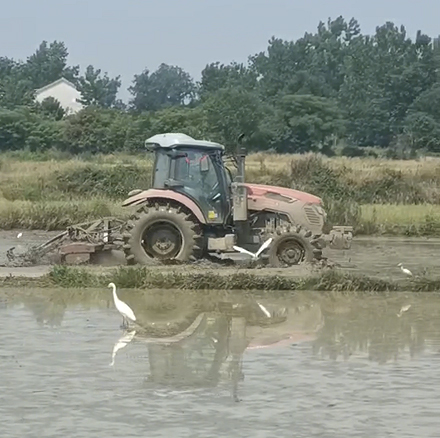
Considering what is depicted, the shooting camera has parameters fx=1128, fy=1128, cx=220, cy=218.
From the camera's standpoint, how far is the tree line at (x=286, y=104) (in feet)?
192

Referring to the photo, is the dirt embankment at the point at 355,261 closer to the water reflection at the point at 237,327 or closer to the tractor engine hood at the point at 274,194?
the water reflection at the point at 237,327

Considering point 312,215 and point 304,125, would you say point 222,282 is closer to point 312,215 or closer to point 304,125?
point 312,215

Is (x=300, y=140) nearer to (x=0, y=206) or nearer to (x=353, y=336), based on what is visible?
(x=0, y=206)

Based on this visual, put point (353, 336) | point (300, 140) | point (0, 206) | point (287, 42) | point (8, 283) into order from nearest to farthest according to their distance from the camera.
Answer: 1. point (353, 336)
2. point (8, 283)
3. point (0, 206)
4. point (300, 140)
5. point (287, 42)

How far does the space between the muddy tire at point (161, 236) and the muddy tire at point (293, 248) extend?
3.84 feet

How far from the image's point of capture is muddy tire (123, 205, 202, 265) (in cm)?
1664

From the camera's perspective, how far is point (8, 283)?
14805 mm

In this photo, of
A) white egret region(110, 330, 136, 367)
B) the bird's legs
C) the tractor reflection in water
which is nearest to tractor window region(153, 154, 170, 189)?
the tractor reflection in water

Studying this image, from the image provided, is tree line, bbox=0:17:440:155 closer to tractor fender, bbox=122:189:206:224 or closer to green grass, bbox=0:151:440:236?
green grass, bbox=0:151:440:236

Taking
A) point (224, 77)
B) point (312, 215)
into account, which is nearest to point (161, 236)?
point (312, 215)

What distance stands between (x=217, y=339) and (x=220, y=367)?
4.88 feet

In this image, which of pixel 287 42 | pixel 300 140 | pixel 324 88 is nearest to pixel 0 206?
pixel 300 140

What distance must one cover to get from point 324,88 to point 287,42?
85.8ft

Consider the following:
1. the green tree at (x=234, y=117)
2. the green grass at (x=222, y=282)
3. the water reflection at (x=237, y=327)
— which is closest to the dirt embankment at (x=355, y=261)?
the green grass at (x=222, y=282)
